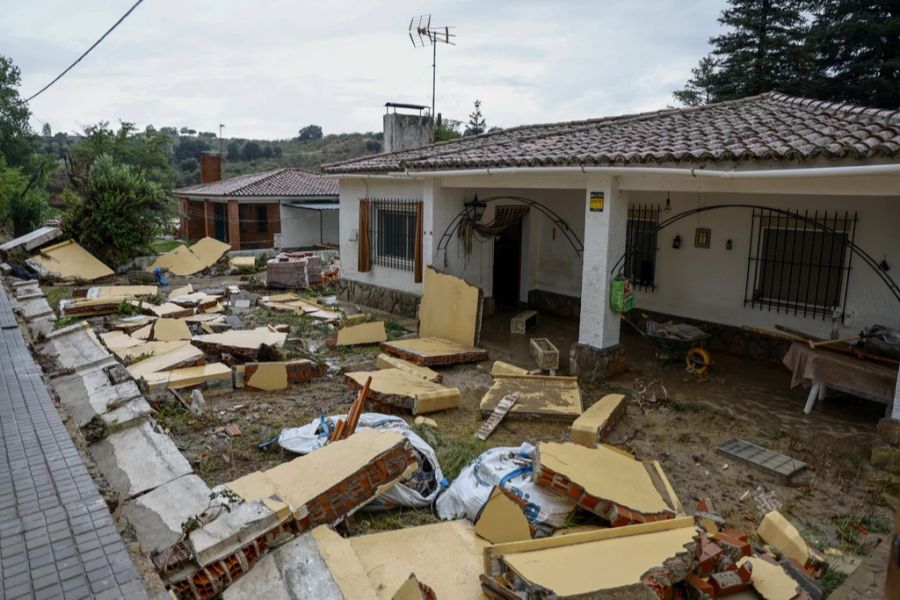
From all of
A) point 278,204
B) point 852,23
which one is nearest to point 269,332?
point 278,204

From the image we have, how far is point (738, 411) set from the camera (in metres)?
7.81

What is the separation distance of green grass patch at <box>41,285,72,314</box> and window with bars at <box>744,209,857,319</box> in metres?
13.7

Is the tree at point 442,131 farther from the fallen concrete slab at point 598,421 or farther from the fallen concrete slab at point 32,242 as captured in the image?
the fallen concrete slab at point 598,421

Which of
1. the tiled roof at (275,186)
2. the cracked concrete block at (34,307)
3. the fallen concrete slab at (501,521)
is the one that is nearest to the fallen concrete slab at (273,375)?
the fallen concrete slab at (501,521)

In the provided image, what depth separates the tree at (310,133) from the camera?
3008 inches

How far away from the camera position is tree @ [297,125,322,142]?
7639 cm

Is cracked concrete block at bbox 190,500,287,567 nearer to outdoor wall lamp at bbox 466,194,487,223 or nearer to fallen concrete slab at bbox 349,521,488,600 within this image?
fallen concrete slab at bbox 349,521,488,600

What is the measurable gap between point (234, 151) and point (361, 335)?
204 feet

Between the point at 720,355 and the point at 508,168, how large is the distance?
4720 millimetres

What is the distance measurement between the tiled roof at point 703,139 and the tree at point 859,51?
16792mm

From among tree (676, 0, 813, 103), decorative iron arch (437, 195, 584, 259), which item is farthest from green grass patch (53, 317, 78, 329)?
tree (676, 0, 813, 103)

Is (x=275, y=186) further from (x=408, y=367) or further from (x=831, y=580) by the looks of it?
(x=831, y=580)

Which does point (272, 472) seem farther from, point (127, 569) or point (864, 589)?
point (864, 589)

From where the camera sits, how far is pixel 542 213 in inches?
520
